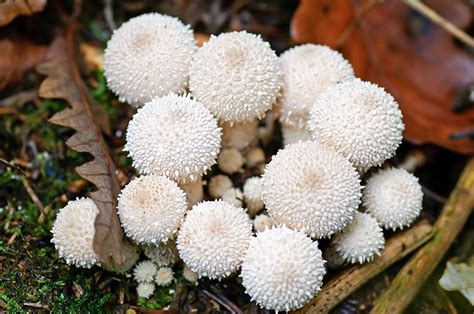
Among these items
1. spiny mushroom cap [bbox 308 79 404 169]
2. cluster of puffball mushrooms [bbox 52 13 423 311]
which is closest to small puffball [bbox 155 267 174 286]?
cluster of puffball mushrooms [bbox 52 13 423 311]

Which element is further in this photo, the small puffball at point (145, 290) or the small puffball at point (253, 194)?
the small puffball at point (253, 194)

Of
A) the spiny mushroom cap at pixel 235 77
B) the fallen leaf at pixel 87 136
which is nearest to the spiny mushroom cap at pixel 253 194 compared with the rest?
the spiny mushroom cap at pixel 235 77

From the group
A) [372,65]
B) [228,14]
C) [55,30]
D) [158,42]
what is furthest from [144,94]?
[372,65]

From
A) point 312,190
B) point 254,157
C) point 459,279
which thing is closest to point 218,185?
point 254,157

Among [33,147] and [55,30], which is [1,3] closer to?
[55,30]

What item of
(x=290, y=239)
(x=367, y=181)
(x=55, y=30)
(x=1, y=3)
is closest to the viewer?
(x=290, y=239)

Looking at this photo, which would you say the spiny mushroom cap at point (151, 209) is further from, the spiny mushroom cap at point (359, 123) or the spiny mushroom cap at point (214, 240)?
the spiny mushroom cap at point (359, 123)
